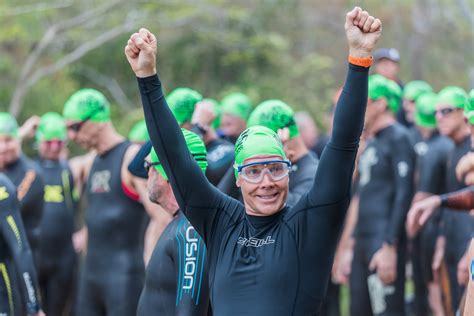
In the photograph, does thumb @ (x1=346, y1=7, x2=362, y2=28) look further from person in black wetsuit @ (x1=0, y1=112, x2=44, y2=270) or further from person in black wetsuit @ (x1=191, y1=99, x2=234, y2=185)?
person in black wetsuit @ (x1=0, y1=112, x2=44, y2=270)

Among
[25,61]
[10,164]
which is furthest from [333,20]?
[10,164]

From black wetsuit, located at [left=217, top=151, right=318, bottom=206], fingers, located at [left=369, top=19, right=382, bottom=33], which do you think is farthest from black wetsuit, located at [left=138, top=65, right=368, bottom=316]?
black wetsuit, located at [left=217, top=151, right=318, bottom=206]

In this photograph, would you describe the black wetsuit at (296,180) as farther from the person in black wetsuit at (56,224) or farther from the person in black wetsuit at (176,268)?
the person in black wetsuit at (56,224)

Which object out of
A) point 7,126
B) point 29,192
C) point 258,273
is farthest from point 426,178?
point 258,273

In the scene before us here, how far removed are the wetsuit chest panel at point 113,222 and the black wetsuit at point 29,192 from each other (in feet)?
4.88

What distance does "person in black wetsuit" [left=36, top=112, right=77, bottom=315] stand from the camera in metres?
10.2

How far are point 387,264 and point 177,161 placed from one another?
414 cm

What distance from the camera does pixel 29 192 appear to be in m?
9.29

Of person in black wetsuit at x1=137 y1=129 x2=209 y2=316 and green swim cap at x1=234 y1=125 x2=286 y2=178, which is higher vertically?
green swim cap at x1=234 y1=125 x2=286 y2=178

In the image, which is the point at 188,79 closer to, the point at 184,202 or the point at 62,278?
the point at 62,278

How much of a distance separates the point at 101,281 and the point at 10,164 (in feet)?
7.20

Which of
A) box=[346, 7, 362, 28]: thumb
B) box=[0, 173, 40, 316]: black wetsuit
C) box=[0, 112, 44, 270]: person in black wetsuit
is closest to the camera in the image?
box=[346, 7, 362, 28]: thumb

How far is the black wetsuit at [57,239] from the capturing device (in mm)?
10132

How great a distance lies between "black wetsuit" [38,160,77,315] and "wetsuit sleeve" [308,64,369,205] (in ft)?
22.0
